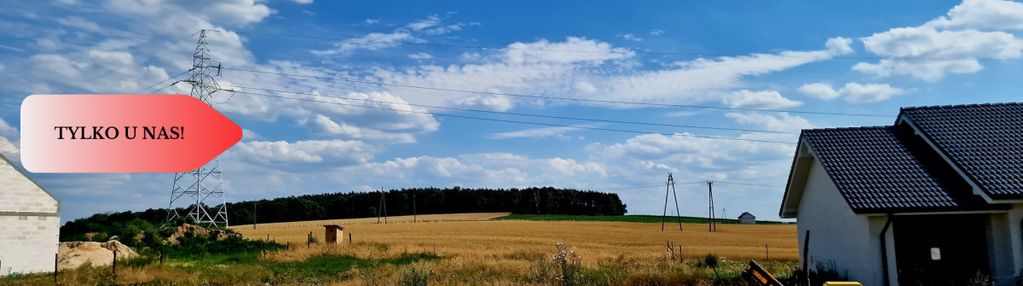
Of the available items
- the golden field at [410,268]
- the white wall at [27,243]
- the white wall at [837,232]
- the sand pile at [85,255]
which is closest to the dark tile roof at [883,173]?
the white wall at [837,232]

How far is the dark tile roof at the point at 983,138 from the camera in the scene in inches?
690

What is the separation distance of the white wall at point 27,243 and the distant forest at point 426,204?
254 feet

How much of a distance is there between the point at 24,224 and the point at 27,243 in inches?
29.9

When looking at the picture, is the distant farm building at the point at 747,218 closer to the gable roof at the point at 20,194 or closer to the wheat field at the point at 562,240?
the wheat field at the point at 562,240

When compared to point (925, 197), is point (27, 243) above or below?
below

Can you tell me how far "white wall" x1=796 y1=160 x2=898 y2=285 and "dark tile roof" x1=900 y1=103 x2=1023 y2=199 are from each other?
8.49ft

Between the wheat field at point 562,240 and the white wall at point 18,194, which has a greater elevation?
the white wall at point 18,194

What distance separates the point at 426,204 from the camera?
126 m

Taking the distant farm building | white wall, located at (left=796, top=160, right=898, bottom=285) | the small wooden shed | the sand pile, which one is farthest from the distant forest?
white wall, located at (left=796, top=160, right=898, bottom=285)

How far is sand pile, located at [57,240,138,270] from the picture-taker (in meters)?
32.2

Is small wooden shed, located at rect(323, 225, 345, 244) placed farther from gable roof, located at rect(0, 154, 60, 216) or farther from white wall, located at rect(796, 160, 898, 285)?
white wall, located at rect(796, 160, 898, 285)

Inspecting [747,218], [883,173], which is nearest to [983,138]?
[883,173]

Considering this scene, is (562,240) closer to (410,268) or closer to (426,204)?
(410,268)

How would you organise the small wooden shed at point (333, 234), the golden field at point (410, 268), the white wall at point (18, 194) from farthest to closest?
the small wooden shed at point (333, 234), the white wall at point (18, 194), the golden field at point (410, 268)
